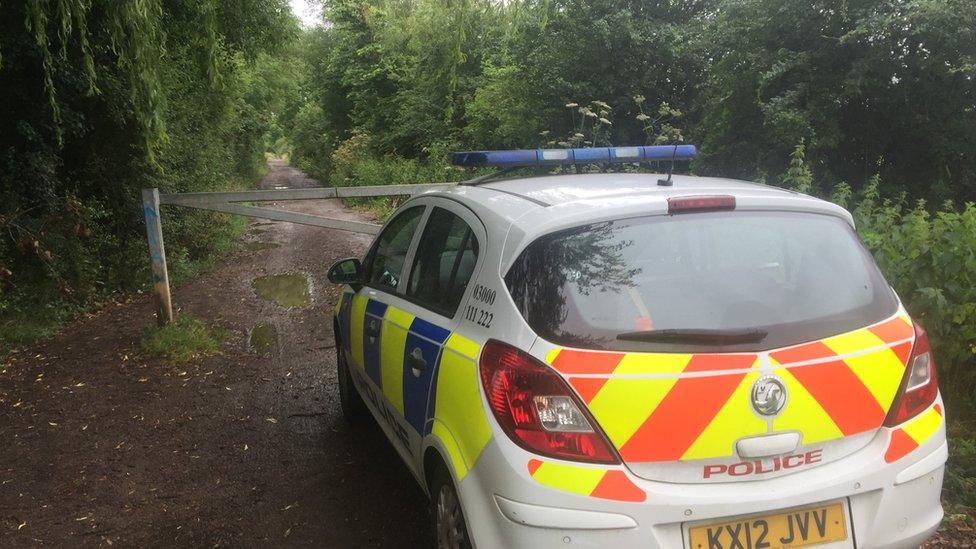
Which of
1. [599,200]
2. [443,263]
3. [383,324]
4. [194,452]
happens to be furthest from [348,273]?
[599,200]

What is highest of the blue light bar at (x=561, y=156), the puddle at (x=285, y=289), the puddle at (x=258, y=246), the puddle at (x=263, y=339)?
the blue light bar at (x=561, y=156)

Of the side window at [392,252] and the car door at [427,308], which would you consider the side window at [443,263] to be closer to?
the car door at [427,308]

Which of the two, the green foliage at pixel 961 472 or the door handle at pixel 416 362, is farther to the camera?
the green foliage at pixel 961 472

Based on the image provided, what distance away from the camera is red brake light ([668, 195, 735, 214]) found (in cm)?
248

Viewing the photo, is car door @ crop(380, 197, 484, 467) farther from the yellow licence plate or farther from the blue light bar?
the yellow licence plate

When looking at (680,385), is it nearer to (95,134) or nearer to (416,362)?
(416,362)

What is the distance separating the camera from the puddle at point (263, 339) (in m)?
7.33

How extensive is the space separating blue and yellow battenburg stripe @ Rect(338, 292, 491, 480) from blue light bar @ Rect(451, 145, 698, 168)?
34.6 inches

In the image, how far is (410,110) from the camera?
2533 cm

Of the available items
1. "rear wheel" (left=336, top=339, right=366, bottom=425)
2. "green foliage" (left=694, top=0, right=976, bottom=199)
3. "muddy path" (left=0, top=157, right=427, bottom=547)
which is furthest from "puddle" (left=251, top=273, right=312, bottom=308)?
"green foliage" (left=694, top=0, right=976, bottom=199)

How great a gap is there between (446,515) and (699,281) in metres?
1.23

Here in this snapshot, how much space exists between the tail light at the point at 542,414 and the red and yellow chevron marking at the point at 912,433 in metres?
0.92

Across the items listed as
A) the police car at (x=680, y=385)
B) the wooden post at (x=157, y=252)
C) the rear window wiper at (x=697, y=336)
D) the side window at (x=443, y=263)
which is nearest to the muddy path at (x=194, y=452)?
the wooden post at (x=157, y=252)

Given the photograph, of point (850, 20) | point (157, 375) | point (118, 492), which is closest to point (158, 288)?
point (157, 375)
